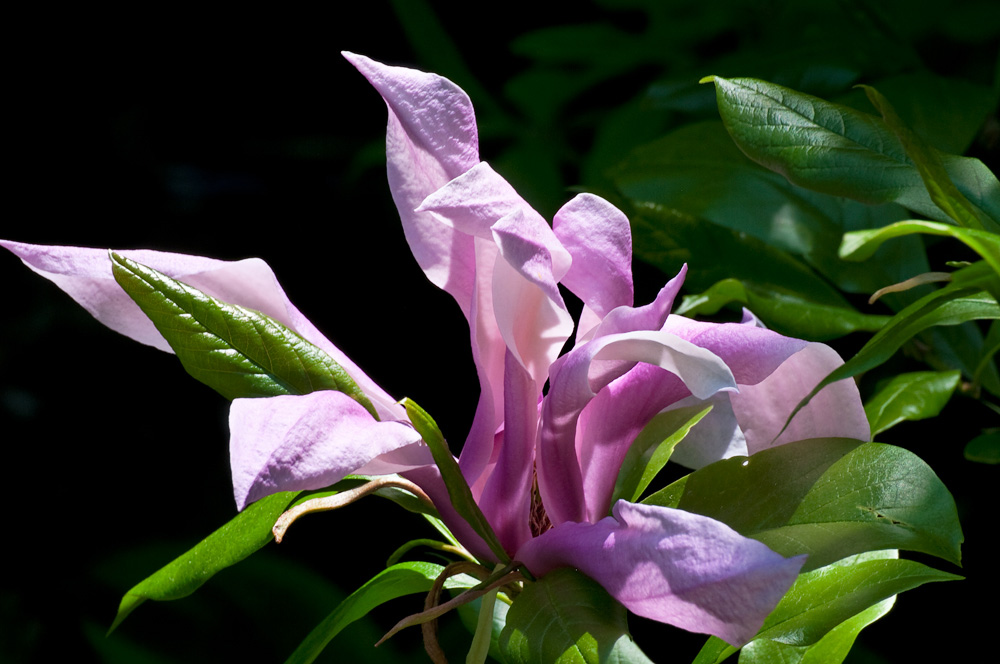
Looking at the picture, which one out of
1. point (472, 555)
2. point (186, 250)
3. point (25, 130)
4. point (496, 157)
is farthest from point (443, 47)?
point (472, 555)

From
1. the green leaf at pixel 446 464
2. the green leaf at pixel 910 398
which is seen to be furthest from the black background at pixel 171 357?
the green leaf at pixel 446 464

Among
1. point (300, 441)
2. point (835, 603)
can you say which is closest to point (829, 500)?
point (835, 603)

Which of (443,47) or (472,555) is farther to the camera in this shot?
(443,47)

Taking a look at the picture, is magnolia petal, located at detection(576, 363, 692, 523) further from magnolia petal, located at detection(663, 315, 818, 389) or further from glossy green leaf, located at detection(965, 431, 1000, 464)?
glossy green leaf, located at detection(965, 431, 1000, 464)

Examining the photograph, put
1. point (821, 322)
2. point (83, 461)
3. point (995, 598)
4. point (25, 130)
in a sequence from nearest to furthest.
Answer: point (821, 322) → point (995, 598) → point (83, 461) → point (25, 130)

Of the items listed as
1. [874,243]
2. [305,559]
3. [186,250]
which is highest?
[874,243]

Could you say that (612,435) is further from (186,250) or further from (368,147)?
(186,250)
